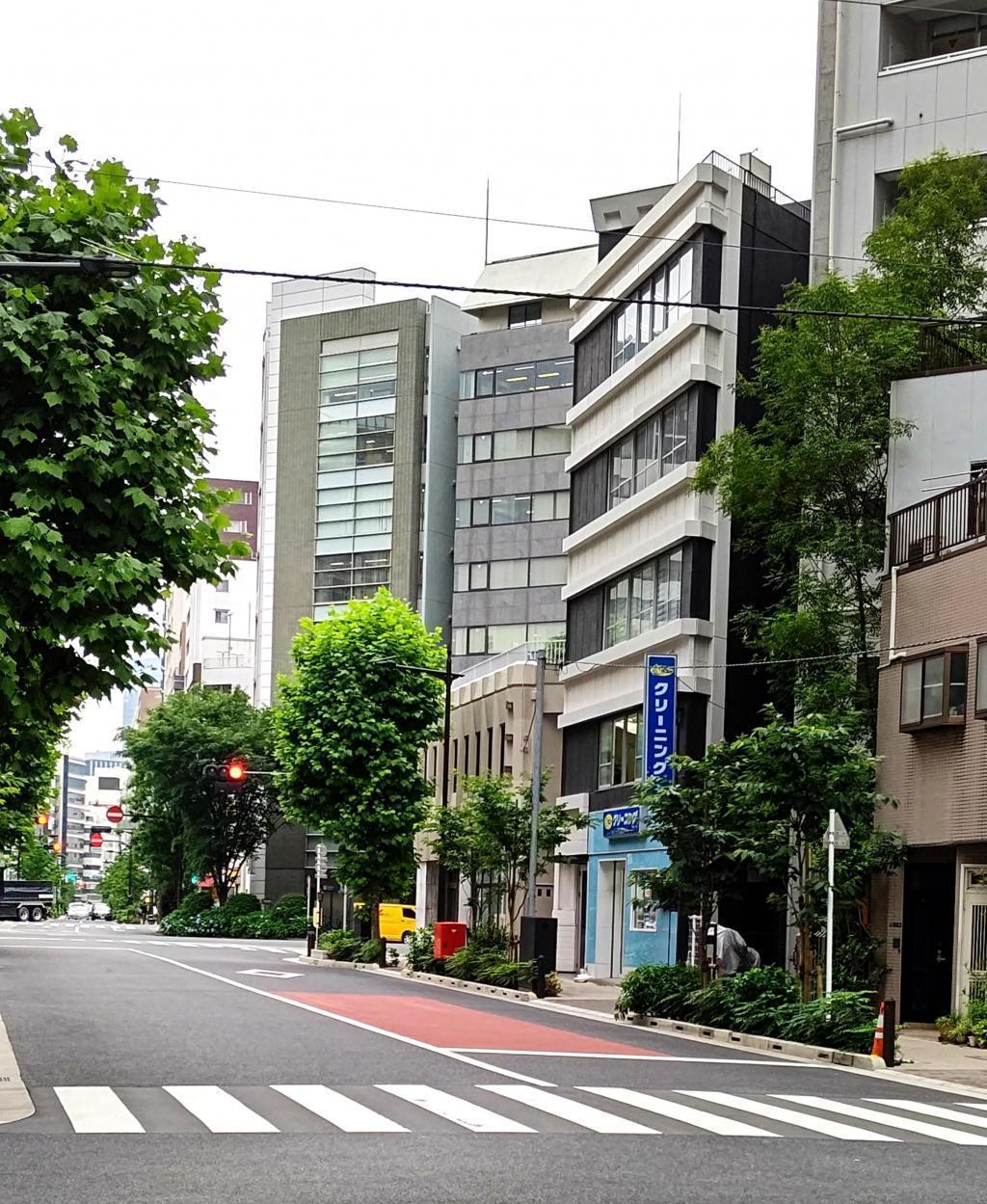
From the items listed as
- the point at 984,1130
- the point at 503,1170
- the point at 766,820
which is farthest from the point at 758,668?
the point at 503,1170

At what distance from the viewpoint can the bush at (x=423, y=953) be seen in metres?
45.2

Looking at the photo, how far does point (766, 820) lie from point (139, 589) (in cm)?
1462

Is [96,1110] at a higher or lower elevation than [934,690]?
lower

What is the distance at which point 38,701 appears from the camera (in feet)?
53.8

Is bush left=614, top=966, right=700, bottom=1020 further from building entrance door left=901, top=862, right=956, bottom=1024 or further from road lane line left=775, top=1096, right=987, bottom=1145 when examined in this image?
road lane line left=775, top=1096, right=987, bottom=1145

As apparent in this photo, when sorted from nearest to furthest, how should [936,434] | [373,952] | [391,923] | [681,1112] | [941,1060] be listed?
[681,1112]
[941,1060]
[936,434]
[373,952]
[391,923]

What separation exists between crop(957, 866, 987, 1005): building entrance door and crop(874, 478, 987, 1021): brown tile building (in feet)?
0.06

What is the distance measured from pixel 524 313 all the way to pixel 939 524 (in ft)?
179

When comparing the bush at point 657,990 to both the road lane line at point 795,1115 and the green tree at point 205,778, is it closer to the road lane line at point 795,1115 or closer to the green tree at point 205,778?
the road lane line at point 795,1115

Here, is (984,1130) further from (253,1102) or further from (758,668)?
(758,668)

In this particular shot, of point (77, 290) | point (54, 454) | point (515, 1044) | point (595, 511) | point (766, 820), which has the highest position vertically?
point (595, 511)

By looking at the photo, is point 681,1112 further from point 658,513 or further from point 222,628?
point 222,628

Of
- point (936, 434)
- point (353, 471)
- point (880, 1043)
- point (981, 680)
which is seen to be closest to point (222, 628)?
point (353, 471)

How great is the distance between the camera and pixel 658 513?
1804 inches
